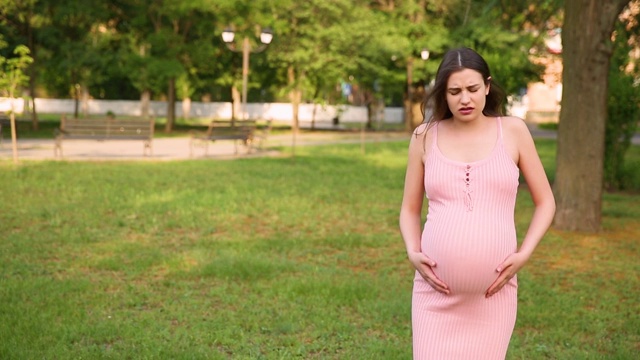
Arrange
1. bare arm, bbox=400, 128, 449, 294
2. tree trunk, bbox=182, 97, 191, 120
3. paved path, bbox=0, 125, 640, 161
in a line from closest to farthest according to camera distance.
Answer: bare arm, bbox=400, 128, 449, 294 → paved path, bbox=0, 125, 640, 161 → tree trunk, bbox=182, 97, 191, 120

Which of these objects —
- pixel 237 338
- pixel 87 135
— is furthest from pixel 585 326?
pixel 87 135

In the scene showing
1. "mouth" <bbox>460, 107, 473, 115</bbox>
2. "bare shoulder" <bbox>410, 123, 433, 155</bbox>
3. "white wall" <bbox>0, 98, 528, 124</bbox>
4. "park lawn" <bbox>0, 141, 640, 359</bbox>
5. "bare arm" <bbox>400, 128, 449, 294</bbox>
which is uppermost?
"mouth" <bbox>460, 107, 473, 115</bbox>

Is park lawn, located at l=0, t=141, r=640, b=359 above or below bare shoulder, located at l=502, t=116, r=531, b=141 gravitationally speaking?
below

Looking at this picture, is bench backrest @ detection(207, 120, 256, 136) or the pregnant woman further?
bench backrest @ detection(207, 120, 256, 136)

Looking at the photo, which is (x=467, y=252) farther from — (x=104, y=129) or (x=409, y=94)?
(x=409, y=94)

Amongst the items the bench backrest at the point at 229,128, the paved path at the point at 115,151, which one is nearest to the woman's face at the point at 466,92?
the paved path at the point at 115,151

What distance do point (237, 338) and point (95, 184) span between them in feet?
30.5

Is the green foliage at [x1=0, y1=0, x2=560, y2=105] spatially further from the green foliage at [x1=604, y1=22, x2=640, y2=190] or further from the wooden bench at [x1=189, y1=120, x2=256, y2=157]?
the green foliage at [x1=604, y1=22, x2=640, y2=190]

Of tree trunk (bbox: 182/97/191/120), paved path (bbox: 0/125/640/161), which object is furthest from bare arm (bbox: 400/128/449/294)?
tree trunk (bbox: 182/97/191/120)

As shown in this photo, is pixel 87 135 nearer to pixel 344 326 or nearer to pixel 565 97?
pixel 565 97

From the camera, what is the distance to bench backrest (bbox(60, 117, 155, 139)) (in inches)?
809

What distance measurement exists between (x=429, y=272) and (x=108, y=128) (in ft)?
62.9

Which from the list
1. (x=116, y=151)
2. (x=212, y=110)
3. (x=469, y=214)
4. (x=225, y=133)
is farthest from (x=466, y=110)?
(x=212, y=110)

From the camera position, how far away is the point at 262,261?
809 cm
